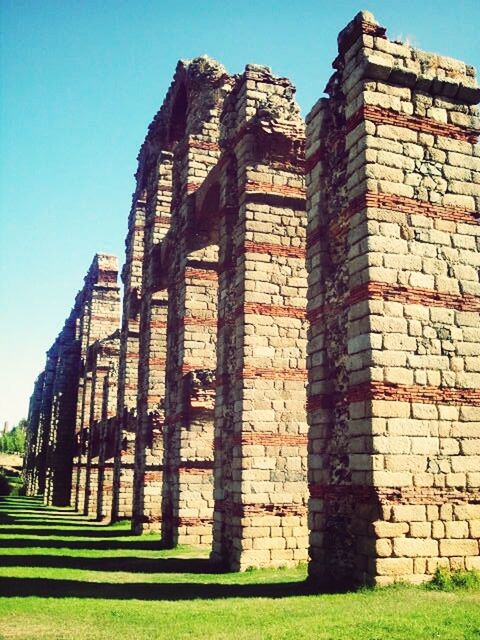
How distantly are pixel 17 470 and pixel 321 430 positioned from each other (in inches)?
2646

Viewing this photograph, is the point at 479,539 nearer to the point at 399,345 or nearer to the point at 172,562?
the point at 399,345

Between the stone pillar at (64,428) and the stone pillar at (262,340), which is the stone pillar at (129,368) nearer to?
the stone pillar at (262,340)

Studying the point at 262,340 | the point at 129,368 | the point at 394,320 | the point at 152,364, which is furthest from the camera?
the point at 129,368

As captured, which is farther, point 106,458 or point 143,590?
point 106,458

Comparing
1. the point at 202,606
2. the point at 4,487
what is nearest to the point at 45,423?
the point at 4,487

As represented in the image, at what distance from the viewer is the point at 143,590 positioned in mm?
8641

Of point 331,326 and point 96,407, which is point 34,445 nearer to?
point 96,407

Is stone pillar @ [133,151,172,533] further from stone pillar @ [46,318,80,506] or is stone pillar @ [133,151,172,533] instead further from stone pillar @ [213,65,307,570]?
stone pillar @ [46,318,80,506]

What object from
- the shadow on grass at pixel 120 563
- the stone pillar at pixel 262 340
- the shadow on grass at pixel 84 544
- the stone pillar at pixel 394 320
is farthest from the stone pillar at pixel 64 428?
the stone pillar at pixel 394 320

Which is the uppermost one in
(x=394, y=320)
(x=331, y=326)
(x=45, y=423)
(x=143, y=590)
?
(x=45, y=423)

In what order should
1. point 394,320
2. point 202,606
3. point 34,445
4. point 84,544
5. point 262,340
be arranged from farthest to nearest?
point 34,445, point 84,544, point 262,340, point 394,320, point 202,606

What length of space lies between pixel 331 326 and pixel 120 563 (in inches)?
251

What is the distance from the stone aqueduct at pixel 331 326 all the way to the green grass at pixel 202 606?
0.64 m

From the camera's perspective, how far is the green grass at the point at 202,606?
552 cm
